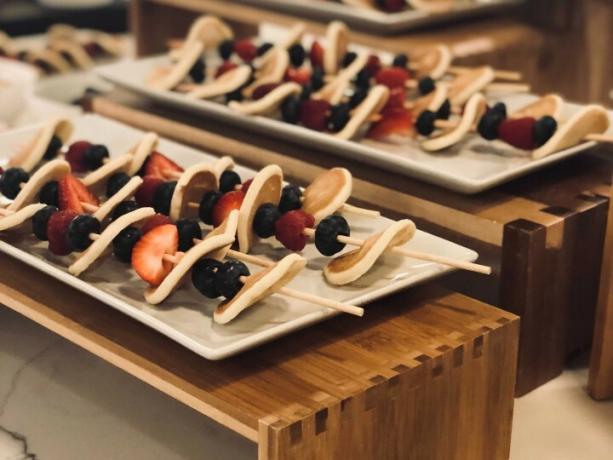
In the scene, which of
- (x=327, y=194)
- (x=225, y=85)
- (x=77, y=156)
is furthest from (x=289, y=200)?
(x=225, y=85)

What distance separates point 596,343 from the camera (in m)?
1.20

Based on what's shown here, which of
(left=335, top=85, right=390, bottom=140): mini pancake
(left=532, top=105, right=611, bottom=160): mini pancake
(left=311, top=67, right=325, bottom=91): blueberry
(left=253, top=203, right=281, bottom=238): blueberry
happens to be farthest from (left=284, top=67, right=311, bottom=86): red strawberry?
(left=253, top=203, right=281, bottom=238): blueberry

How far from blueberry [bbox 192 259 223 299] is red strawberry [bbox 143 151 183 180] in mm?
318

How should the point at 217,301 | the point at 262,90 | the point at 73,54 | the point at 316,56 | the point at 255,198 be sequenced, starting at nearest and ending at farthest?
the point at 217,301, the point at 255,198, the point at 262,90, the point at 316,56, the point at 73,54

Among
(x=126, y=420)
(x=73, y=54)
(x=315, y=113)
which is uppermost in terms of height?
(x=315, y=113)

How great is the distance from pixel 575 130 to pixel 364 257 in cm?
43

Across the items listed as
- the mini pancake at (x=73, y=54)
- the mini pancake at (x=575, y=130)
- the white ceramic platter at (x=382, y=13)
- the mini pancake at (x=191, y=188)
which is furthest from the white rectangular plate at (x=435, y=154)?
the mini pancake at (x=73, y=54)

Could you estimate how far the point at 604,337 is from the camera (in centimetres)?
119

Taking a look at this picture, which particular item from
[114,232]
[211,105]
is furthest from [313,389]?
[211,105]

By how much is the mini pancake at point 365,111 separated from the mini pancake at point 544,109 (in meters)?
0.18

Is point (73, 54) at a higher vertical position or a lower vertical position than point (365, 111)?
lower

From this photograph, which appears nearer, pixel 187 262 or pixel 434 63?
pixel 187 262

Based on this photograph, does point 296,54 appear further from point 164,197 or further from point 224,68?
point 164,197

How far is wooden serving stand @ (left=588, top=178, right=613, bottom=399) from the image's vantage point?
3.83 feet
